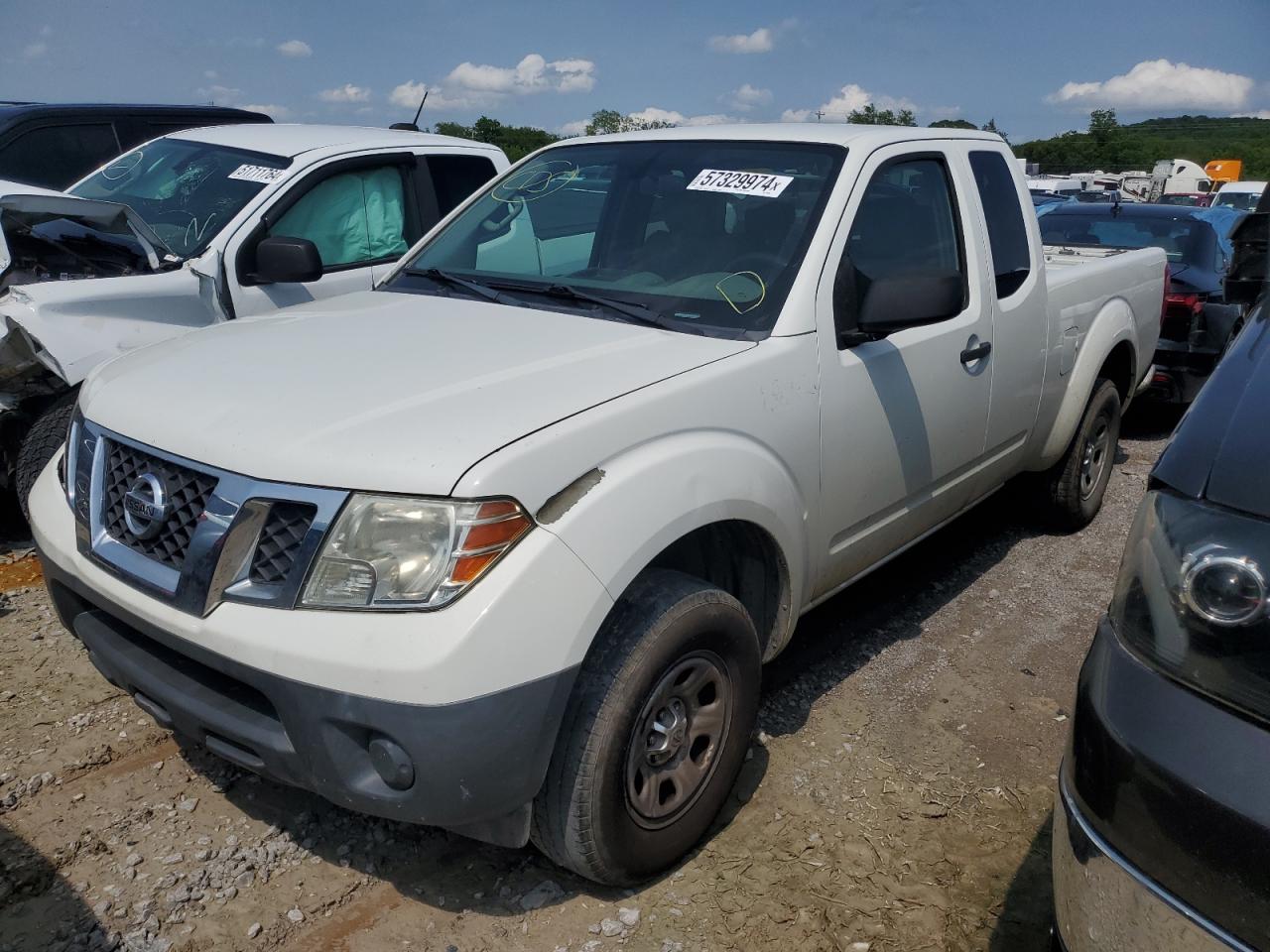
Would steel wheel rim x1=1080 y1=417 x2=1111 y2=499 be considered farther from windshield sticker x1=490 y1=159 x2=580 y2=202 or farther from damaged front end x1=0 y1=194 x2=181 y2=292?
damaged front end x1=0 y1=194 x2=181 y2=292

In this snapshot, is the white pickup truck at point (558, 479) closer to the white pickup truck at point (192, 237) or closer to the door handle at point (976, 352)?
the door handle at point (976, 352)

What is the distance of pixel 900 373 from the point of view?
10.6 feet

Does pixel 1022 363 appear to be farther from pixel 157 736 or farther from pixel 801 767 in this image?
pixel 157 736

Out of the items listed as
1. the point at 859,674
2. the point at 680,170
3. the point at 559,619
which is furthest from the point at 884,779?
the point at 680,170

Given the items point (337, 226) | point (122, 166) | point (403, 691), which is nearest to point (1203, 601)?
point (403, 691)

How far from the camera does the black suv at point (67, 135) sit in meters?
6.10

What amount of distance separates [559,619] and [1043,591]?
10.4 feet

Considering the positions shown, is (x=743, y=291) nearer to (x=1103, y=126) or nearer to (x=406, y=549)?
(x=406, y=549)

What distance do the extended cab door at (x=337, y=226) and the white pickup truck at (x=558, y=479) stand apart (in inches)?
55.9

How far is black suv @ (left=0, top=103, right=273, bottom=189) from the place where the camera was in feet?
20.0

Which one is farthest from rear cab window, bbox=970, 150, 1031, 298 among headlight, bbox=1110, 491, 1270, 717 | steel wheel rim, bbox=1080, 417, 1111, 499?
headlight, bbox=1110, 491, 1270, 717

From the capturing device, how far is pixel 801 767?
3.17 metres

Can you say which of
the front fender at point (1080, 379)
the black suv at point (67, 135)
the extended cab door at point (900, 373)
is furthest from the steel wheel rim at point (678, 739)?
the black suv at point (67, 135)

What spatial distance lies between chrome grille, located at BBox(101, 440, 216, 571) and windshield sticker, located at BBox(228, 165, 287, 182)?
9.71 ft
